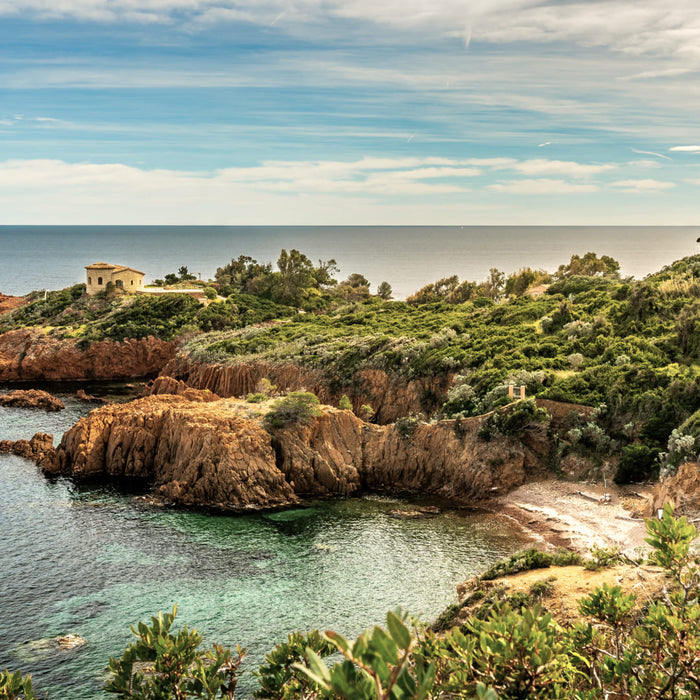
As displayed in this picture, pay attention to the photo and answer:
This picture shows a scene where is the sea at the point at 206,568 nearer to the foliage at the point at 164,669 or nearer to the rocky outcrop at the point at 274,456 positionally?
the rocky outcrop at the point at 274,456

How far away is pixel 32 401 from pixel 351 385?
26.7 metres

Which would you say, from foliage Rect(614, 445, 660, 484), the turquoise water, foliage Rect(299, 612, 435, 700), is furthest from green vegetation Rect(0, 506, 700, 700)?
foliage Rect(614, 445, 660, 484)

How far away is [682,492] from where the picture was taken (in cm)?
2816

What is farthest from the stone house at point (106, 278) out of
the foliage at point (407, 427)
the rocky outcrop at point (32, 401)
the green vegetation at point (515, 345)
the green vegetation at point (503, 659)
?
the green vegetation at point (503, 659)

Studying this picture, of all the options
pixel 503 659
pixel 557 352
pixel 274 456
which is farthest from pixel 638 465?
pixel 503 659

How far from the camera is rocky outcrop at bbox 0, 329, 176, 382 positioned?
69.0 m

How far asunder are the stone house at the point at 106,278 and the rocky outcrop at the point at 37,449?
138ft

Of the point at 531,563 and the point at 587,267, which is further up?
the point at 587,267

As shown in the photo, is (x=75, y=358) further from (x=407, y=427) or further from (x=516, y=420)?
(x=516, y=420)

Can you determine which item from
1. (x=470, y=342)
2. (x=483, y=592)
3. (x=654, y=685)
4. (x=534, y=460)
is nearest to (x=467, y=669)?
(x=654, y=685)

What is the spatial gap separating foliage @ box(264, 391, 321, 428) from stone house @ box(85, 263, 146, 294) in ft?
173

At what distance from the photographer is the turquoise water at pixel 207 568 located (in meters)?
23.5

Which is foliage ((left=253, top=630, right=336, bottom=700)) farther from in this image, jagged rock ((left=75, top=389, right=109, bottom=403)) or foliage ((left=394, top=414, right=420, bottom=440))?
jagged rock ((left=75, top=389, right=109, bottom=403))

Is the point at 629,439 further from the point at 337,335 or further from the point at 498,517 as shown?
the point at 337,335
